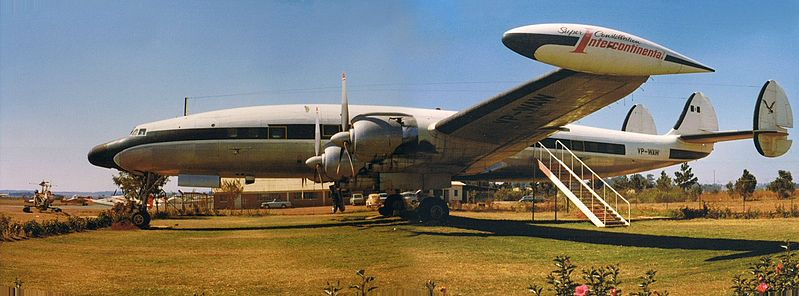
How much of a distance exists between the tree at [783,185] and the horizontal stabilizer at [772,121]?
346 millimetres

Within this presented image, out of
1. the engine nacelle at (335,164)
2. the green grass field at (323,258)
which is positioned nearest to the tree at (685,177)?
the green grass field at (323,258)

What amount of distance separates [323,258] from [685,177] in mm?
4351

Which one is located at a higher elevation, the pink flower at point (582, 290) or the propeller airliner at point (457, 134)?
the propeller airliner at point (457, 134)

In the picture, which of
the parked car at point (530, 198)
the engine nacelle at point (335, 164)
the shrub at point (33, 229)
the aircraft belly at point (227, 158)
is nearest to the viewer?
the shrub at point (33, 229)

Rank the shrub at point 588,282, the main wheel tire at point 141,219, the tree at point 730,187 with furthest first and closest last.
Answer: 1. the tree at point 730,187
2. the main wheel tire at point 141,219
3. the shrub at point 588,282

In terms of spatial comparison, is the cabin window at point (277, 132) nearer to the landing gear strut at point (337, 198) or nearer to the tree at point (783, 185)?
the landing gear strut at point (337, 198)

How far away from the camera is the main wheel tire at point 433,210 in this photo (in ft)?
15.3

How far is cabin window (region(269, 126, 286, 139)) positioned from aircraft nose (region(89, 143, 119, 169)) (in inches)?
78.4

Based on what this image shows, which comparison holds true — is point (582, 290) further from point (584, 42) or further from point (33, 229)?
point (33, 229)

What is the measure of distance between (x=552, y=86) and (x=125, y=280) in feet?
12.5

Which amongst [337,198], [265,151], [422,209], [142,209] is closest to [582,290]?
[422,209]

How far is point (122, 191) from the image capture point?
4.92 meters

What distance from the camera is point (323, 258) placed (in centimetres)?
376

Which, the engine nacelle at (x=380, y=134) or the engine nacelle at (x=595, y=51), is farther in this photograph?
the engine nacelle at (x=380, y=134)
